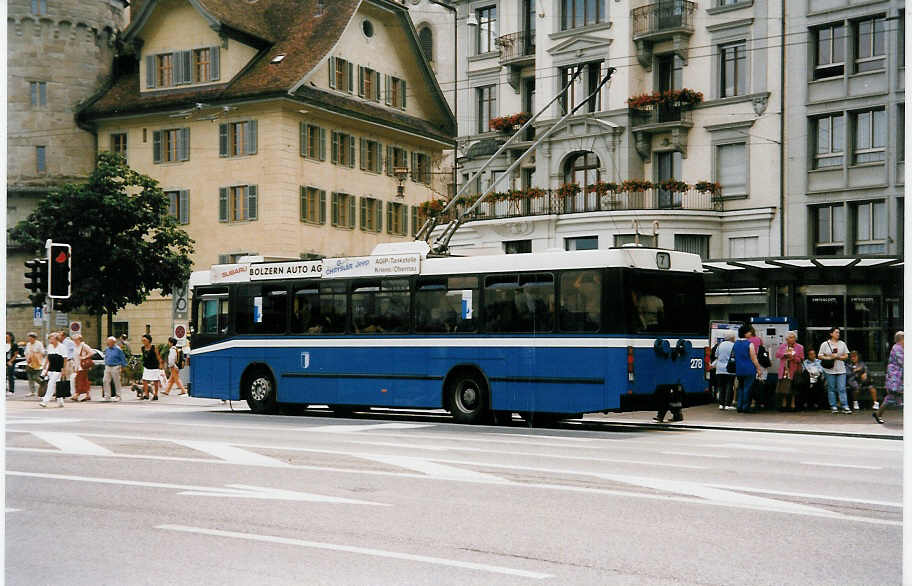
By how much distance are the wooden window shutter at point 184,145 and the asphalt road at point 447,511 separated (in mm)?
35394

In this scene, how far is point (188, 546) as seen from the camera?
8.38 m

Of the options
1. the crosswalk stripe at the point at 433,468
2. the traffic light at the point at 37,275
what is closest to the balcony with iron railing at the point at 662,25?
the traffic light at the point at 37,275

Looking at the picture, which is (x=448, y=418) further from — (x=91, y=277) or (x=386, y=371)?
(x=91, y=277)

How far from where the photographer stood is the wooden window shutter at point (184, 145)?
170 ft

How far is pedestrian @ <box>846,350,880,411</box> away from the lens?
24812mm

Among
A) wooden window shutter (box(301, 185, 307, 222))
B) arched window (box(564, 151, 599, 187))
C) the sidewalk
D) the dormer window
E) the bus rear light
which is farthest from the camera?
the dormer window

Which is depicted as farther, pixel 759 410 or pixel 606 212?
pixel 606 212

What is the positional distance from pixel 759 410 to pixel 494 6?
24.3 m

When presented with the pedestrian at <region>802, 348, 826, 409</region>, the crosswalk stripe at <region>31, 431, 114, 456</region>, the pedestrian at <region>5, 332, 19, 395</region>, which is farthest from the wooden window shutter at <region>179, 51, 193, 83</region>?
the crosswalk stripe at <region>31, 431, 114, 456</region>

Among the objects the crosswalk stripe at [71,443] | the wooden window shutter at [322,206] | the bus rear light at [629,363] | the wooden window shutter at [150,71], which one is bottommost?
the crosswalk stripe at [71,443]

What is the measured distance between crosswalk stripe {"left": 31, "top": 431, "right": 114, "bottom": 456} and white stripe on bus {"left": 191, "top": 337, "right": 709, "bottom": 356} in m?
5.73

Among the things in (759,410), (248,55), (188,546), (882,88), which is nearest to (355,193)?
(248,55)

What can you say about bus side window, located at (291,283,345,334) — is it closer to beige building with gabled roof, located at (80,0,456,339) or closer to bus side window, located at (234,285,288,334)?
bus side window, located at (234,285,288,334)

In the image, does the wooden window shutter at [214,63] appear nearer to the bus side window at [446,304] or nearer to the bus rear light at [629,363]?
the bus side window at [446,304]
